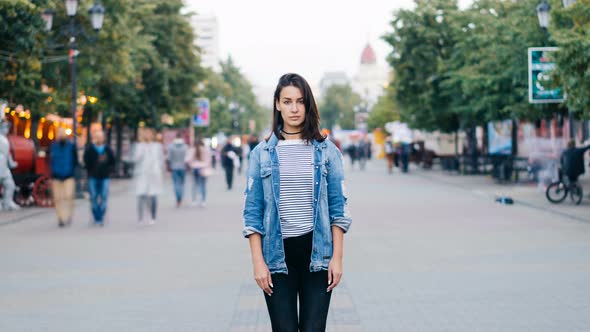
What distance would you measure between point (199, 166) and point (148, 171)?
556cm

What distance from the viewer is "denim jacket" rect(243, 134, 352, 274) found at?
4469mm

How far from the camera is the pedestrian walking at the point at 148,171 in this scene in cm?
1833

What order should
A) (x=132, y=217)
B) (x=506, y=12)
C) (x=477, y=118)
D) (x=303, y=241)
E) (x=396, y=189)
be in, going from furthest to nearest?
(x=477, y=118) → (x=506, y=12) → (x=396, y=189) → (x=132, y=217) → (x=303, y=241)

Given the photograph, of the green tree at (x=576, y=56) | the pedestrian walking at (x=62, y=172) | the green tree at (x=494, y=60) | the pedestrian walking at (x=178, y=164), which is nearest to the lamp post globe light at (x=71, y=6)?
the pedestrian walking at (x=178, y=164)

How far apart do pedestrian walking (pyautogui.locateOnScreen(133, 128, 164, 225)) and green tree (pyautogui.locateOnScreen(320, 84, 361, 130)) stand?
477 feet

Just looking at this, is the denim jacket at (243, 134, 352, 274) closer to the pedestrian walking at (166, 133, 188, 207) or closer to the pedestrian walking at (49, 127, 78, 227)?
the pedestrian walking at (49, 127, 78, 227)

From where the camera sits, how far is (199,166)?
2395 centimetres

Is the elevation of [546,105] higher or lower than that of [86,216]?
higher

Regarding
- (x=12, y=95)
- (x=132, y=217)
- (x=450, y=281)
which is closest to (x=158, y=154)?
(x=132, y=217)

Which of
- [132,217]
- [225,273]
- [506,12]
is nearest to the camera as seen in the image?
[225,273]

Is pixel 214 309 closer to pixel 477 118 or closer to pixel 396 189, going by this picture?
pixel 396 189

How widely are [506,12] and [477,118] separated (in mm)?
6050

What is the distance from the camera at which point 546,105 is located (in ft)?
91.7

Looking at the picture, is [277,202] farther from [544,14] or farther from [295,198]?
[544,14]
